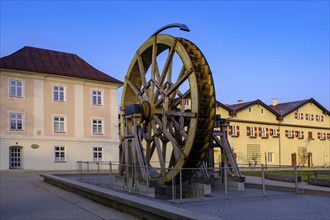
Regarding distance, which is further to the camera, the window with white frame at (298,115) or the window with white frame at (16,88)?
the window with white frame at (298,115)

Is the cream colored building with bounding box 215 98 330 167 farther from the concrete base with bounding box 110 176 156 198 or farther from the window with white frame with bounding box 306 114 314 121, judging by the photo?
the concrete base with bounding box 110 176 156 198

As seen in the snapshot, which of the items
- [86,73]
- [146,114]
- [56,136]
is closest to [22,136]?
[56,136]

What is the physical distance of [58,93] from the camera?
1443 inches

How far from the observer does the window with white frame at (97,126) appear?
38.3m

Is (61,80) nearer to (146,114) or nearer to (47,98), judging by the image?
(47,98)

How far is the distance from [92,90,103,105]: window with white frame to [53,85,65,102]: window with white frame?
2.98 meters

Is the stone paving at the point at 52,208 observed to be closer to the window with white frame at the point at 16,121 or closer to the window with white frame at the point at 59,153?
the window with white frame at the point at 16,121

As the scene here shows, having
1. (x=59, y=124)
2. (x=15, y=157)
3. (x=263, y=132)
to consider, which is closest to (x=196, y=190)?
(x=15, y=157)

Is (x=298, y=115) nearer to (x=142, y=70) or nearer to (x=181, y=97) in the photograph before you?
(x=142, y=70)

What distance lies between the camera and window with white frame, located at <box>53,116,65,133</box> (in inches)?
1428

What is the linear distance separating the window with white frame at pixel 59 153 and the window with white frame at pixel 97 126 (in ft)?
11.9

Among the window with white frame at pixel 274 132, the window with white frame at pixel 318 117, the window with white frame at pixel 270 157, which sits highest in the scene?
the window with white frame at pixel 318 117

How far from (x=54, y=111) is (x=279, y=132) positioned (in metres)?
29.1

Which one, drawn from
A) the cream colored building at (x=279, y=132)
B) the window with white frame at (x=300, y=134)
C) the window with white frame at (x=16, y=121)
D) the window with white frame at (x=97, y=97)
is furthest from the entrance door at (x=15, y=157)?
the window with white frame at (x=300, y=134)
